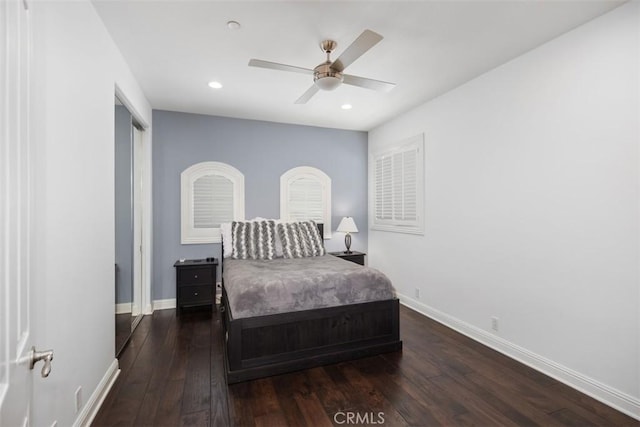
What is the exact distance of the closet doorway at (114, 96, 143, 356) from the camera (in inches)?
111

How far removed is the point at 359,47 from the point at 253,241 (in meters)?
2.58

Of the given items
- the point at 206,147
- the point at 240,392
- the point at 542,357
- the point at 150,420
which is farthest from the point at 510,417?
the point at 206,147

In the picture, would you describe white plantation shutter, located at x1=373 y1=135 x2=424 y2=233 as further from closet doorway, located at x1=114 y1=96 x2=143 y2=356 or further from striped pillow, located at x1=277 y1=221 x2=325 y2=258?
closet doorway, located at x1=114 y1=96 x2=143 y2=356

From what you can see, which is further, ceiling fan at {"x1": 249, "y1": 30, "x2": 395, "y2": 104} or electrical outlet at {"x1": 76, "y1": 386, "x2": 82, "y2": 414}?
ceiling fan at {"x1": 249, "y1": 30, "x2": 395, "y2": 104}

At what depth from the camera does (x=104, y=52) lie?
88.7 inches

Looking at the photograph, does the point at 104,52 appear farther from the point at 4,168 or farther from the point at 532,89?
the point at 532,89

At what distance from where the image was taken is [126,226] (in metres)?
3.02

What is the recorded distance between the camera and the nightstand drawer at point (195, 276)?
12.8 ft

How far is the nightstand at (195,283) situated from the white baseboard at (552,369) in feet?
9.62

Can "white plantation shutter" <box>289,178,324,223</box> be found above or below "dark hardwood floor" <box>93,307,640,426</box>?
above

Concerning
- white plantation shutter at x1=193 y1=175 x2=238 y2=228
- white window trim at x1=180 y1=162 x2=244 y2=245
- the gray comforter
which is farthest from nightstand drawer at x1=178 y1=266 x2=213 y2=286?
the gray comforter

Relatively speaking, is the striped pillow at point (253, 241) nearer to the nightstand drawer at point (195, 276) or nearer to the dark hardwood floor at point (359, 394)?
the nightstand drawer at point (195, 276)

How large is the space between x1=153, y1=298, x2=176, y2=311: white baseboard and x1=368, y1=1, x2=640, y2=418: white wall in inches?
140

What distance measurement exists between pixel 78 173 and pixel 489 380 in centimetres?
325
